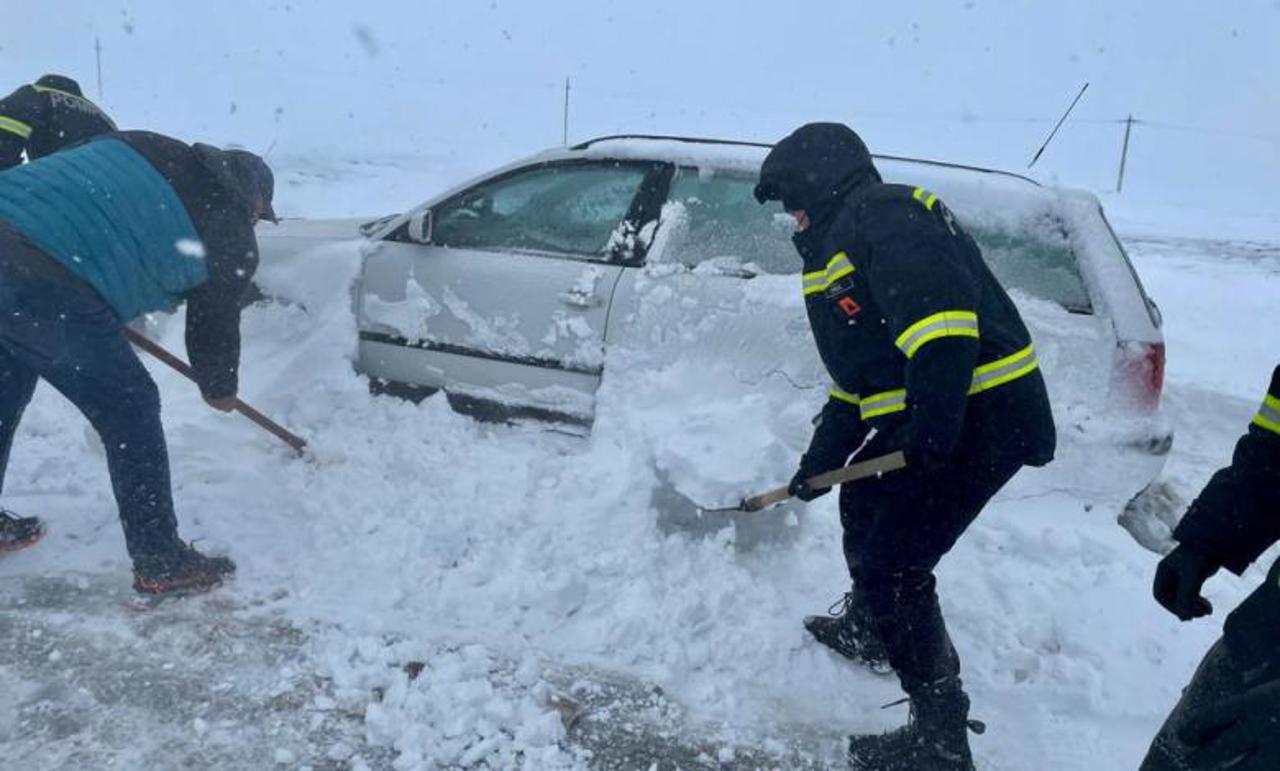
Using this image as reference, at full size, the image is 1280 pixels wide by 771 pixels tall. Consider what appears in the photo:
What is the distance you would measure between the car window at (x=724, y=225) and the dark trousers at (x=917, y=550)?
1.67 meters

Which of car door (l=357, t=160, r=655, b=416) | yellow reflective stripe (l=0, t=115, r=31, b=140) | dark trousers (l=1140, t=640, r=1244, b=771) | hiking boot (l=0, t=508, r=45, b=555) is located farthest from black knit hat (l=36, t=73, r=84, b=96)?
dark trousers (l=1140, t=640, r=1244, b=771)

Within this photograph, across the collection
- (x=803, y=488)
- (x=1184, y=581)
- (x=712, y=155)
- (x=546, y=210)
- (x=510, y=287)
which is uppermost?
(x=712, y=155)

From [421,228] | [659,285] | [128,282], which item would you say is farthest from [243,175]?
[659,285]

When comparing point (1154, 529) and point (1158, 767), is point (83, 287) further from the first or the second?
point (1154, 529)

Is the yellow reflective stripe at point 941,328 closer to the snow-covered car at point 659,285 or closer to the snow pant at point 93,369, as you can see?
the snow-covered car at point 659,285

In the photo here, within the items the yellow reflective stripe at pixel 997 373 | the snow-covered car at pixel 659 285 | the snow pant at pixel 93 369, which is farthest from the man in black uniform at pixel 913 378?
the snow pant at pixel 93 369

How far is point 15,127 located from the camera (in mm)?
4355

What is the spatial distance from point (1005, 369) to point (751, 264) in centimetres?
185

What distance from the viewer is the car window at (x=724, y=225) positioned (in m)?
A: 4.13

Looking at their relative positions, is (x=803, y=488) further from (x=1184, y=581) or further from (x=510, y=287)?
(x=510, y=287)

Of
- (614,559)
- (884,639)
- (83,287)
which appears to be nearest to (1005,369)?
(884,639)

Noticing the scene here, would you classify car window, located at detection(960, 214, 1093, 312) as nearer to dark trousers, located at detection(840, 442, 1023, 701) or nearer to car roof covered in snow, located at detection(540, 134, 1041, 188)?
car roof covered in snow, located at detection(540, 134, 1041, 188)

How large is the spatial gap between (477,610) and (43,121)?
3.29 m

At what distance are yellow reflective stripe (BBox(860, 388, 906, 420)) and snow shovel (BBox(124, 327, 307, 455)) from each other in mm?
2510
